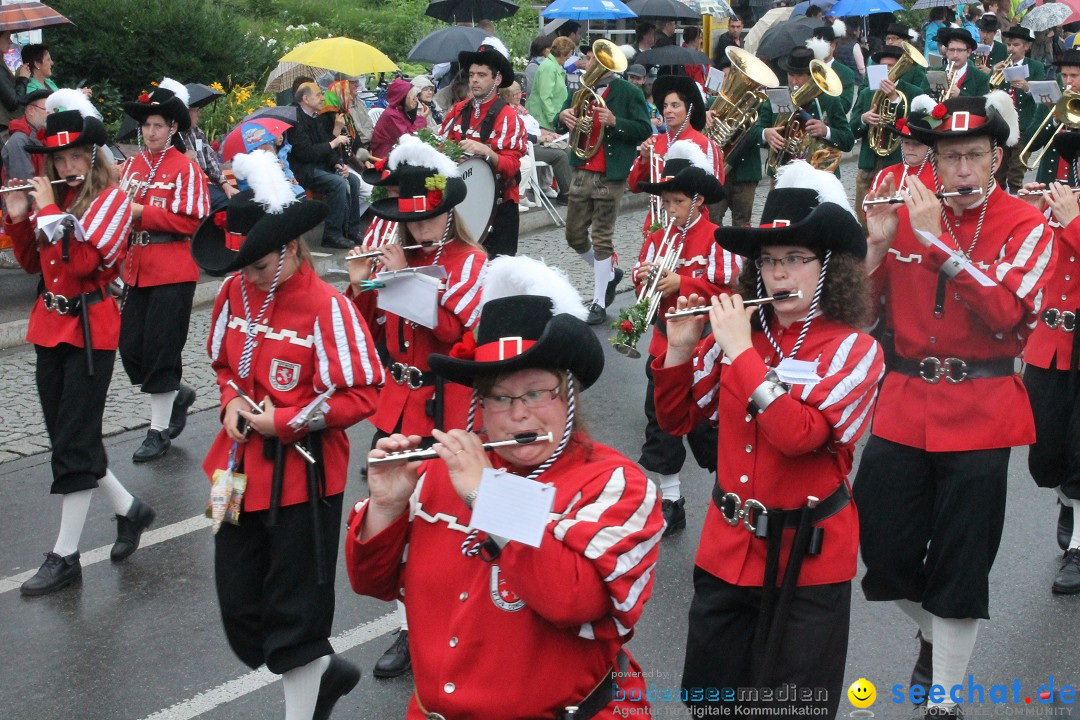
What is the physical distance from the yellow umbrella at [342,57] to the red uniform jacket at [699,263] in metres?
8.50

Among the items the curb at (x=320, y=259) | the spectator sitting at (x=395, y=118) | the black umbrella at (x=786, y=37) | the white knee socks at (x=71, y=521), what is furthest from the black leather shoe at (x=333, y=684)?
the black umbrella at (x=786, y=37)

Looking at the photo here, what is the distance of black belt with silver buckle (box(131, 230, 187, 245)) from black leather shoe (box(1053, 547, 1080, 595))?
5.33 meters

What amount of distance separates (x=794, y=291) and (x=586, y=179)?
26.4 ft

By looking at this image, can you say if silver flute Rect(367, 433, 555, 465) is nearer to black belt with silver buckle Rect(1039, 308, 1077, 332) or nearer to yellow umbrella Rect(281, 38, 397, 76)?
black belt with silver buckle Rect(1039, 308, 1077, 332)

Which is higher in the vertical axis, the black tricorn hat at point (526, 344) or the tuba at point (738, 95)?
the black tricorn hat at point (526, 344)

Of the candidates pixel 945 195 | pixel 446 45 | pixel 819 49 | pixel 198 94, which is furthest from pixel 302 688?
pixel 446 45

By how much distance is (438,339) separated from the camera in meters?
5.76

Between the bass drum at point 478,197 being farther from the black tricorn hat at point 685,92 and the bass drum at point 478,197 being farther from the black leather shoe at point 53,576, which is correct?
the black leather shoe at point 53,576

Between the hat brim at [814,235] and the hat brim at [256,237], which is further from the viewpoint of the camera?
the hat brim at [256,237]

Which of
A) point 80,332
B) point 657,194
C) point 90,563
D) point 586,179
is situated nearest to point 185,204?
point 80,332

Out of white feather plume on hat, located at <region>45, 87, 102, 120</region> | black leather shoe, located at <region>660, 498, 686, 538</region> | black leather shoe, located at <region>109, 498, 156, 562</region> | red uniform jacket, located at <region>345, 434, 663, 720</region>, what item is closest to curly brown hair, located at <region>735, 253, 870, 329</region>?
red uniform jacket, located at <region>345, 434, 663, 720</region>

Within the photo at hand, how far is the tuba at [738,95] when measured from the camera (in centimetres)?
1097

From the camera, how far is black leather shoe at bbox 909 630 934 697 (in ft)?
16.9

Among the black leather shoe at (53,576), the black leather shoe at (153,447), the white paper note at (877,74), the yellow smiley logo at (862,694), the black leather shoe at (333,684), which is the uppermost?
the white paper note at (877,74)
